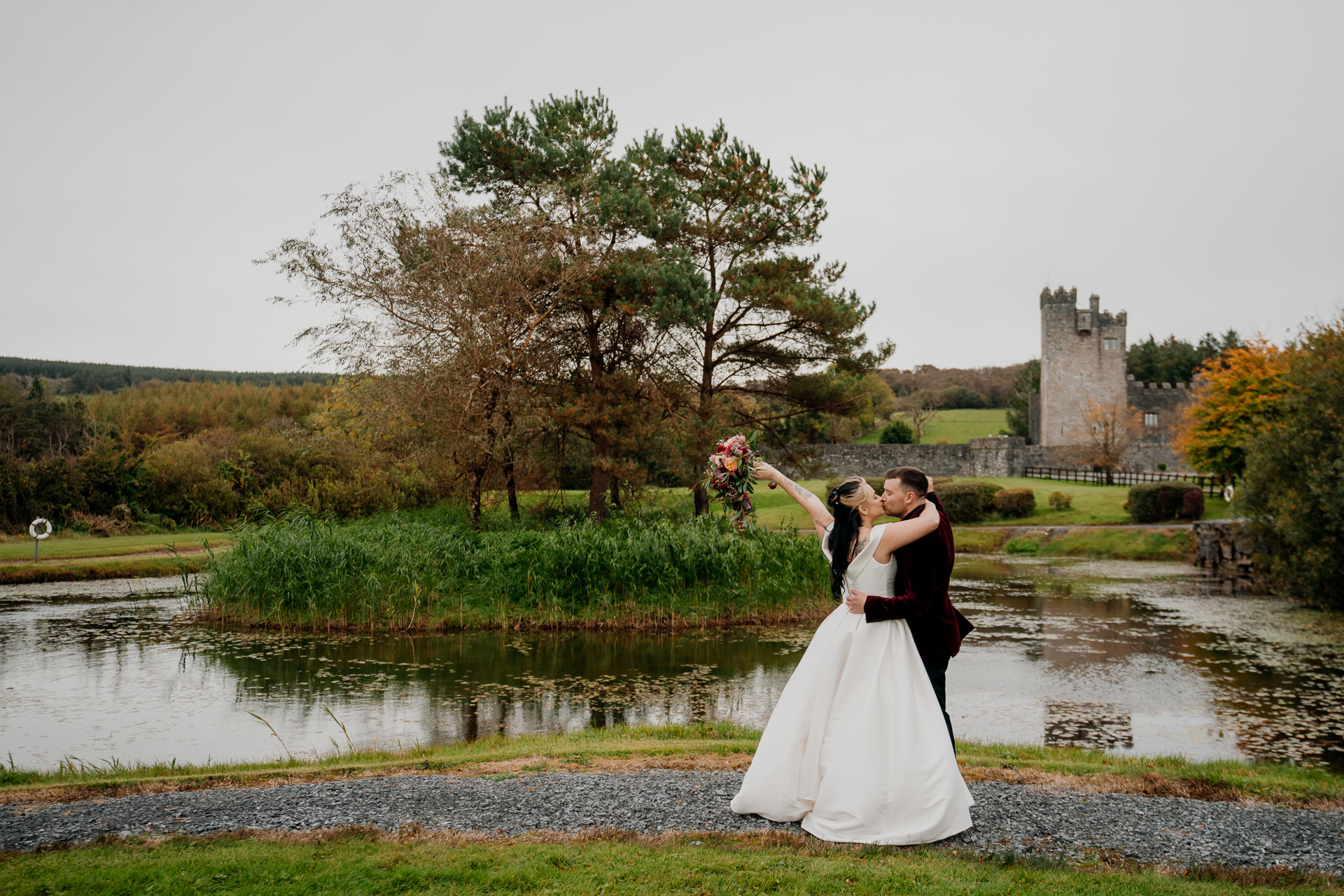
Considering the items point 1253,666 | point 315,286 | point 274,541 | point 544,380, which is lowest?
point 1253,666

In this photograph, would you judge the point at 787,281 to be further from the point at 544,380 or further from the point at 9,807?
the point at 9,807

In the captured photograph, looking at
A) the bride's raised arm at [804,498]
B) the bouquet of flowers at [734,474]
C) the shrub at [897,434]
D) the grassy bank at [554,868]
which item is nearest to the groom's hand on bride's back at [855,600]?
the bride's raised arm at [804,498]

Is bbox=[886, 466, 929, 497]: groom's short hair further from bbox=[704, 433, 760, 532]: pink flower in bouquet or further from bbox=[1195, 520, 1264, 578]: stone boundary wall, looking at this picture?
bbox=[1195, 520, 1264, 578]: stone boundary wall

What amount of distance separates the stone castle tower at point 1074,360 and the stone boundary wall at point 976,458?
6.60 metres

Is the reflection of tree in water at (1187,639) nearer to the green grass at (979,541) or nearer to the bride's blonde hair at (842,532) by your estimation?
the green grass at (979,541)

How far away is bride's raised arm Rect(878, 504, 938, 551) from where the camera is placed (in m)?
4.72

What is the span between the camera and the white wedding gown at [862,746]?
15.3ft

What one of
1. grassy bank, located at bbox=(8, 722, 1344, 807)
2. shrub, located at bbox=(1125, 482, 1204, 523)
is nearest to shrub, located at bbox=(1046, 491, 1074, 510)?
shrub, located at bbox=(1125, 482, 1204, 523)

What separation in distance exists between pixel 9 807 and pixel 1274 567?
19641 mm

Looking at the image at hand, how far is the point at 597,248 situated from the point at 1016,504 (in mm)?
19251

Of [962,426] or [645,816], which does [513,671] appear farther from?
[962,426]

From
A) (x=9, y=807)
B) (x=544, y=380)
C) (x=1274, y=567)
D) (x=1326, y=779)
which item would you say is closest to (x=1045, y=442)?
(x=1274, y=567)

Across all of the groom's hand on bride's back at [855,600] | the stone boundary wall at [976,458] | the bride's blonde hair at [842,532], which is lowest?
the groom's hand on bride's back at [855,600]

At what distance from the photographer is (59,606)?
Result: 49.0ft
